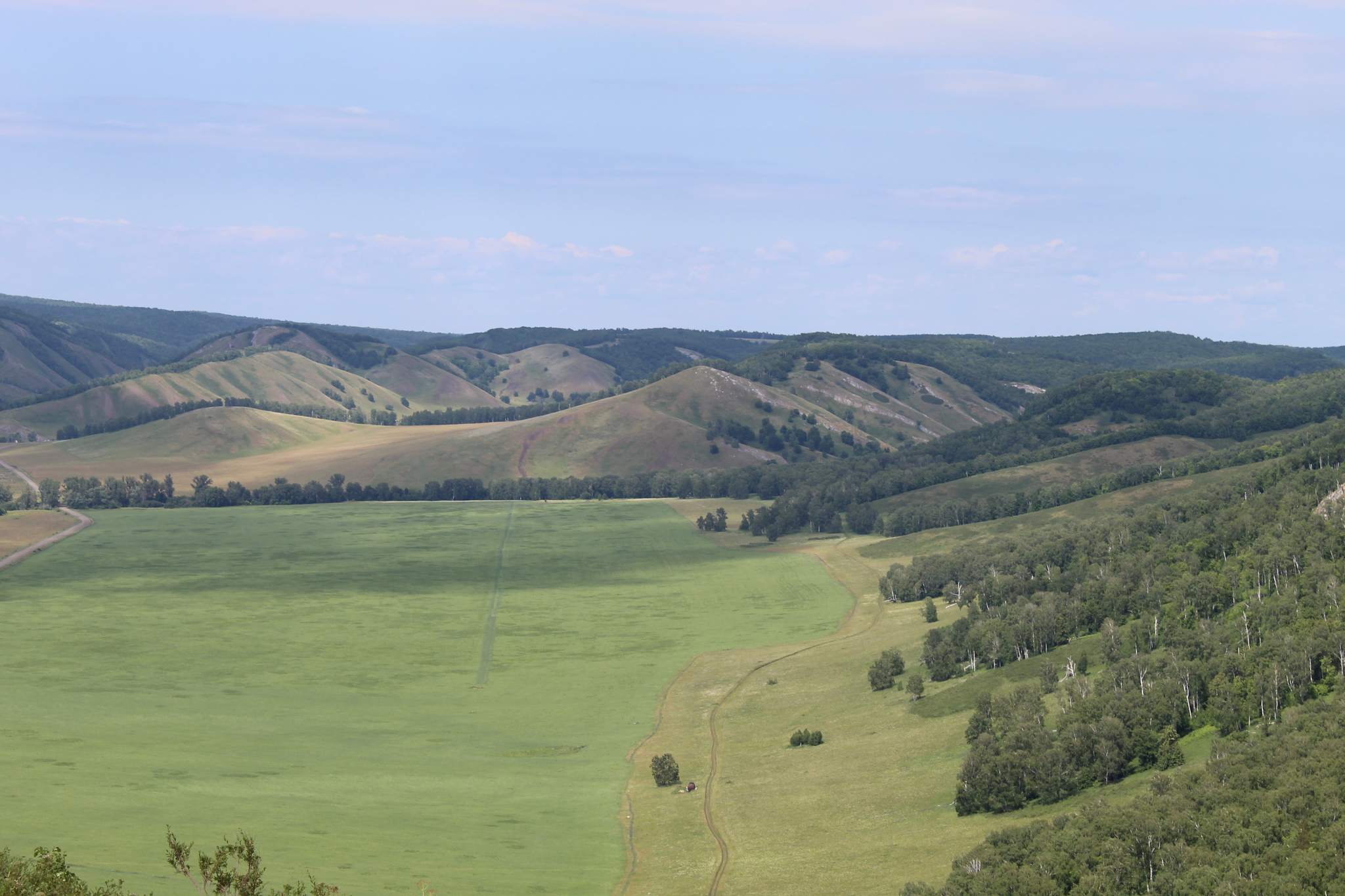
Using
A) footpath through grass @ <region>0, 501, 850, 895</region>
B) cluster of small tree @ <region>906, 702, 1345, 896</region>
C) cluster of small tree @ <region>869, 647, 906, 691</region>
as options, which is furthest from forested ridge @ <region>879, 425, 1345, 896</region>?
footpath through grass @ <region>0, 501, 850, 895</region>

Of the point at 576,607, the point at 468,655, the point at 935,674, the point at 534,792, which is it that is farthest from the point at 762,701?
the point at 576,607

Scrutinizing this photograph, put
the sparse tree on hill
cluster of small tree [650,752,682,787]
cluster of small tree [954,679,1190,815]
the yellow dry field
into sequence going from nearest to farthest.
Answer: the yellow dry field < cluster of small tree [954,679,1190,815] < cluster of small tree [650,752,682,787] < the sparse tree on hill

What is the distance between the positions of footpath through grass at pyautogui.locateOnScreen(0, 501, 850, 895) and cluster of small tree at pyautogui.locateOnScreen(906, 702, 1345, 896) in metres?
27.3

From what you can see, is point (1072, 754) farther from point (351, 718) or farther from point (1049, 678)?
point (351, 718)

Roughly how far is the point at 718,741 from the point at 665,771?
15.7m

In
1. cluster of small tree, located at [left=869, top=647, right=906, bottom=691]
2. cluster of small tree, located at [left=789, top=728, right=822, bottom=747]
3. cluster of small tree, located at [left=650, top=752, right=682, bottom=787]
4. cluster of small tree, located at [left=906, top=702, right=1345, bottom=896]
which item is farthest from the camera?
cluster of small tree, located at [left=869, top=647, right=906, bottom=691]

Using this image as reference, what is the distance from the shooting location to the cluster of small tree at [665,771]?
10012 cm

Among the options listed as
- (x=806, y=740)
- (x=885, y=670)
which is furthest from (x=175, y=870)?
(x=885, y=670)

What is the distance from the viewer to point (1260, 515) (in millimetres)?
140250

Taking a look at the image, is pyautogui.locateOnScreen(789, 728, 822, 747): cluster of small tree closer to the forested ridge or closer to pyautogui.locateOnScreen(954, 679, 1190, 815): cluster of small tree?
the forested ridge

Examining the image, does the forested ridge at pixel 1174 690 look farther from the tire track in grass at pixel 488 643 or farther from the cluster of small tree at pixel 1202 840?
the tire track in grass at pixel 488 643

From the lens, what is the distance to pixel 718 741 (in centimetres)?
11481

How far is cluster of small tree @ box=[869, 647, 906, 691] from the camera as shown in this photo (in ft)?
418

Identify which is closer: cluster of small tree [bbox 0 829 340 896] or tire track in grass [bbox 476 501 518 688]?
cluster of small tree [bbox 0 829 340 896]
